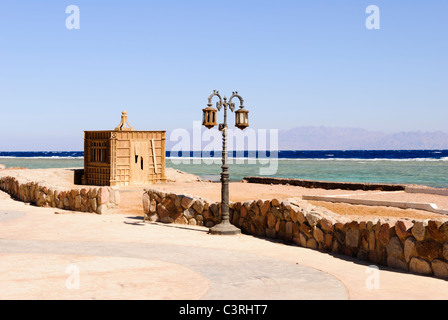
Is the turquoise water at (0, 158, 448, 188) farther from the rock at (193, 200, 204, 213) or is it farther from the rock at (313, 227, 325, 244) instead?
the rock at (313, 227, 325, 244)

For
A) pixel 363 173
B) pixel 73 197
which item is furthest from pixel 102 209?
pixel 363 173

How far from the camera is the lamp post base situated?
41.6ft

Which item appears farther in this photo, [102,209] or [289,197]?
[102,209]

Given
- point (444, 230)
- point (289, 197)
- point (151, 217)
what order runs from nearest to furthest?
point (444, 230)
point (151, 217)
point (289, 197)

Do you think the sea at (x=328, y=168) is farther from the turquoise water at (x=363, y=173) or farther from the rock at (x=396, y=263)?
the rock at (x=396, y=263)

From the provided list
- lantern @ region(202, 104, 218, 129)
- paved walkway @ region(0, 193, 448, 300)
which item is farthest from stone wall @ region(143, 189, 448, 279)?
lantern @ region(202, 104, 218, 129)

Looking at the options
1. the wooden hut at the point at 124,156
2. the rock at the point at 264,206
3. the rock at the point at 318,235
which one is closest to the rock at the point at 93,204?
the rock at the point at 264,206

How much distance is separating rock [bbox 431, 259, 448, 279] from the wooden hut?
2332cm

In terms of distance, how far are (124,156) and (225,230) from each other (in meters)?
18.4

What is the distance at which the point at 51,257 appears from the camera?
969 centimetres

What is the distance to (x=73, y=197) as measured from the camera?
18.1 m

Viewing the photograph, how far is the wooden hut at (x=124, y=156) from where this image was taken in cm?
2977

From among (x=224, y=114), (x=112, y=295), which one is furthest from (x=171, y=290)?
(x=224, y=114)

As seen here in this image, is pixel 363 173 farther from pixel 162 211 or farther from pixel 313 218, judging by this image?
pixel 313 218
